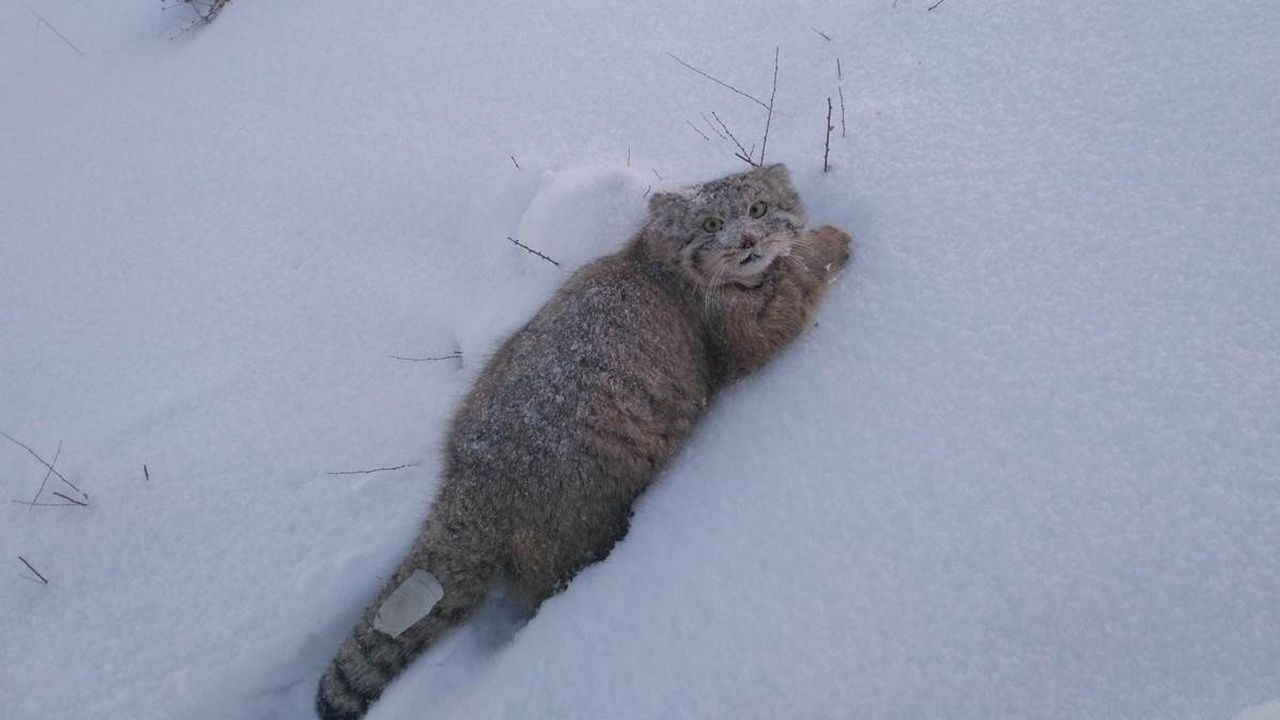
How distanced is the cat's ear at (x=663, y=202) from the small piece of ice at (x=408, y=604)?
210 centimetres

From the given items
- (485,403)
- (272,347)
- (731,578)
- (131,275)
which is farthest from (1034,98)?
(131,275)

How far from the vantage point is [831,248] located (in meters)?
3.48

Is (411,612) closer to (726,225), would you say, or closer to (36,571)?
(36,571)

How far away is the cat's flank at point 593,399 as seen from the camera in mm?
3209

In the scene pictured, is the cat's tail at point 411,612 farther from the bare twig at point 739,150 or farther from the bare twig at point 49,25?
the bare twig at point 49,25

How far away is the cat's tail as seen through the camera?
10.3ft

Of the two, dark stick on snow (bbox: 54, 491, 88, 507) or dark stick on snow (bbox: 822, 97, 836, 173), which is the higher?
dark stick on snow (bbox: 822, 97, 836, 173)

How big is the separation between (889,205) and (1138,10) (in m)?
1.60

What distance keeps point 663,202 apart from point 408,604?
7.49 ft

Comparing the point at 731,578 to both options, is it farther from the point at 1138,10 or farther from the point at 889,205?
the point at 1138,10

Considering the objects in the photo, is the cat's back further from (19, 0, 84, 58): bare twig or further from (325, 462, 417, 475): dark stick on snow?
(19, 0, 84, 58): bare twig

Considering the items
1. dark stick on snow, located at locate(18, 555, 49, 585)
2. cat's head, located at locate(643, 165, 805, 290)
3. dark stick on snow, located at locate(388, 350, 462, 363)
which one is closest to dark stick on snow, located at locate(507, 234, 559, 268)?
cat's head, located at locate(643, 165, 805, 290)

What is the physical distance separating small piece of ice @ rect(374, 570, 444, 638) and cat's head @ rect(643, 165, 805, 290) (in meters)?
1.92

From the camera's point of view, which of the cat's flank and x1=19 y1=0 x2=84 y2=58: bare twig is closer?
the cat's flank
